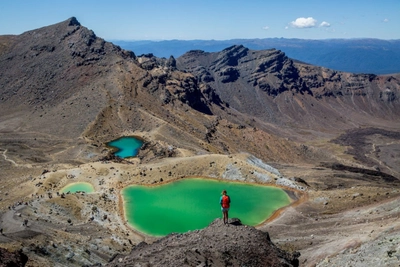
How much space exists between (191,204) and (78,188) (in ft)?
53.9

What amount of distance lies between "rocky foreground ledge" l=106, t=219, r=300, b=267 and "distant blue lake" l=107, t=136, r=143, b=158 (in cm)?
5410

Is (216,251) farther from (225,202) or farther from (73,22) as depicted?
(73,22)

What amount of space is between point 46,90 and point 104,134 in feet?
137

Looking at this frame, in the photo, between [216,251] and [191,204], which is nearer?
[216,251]

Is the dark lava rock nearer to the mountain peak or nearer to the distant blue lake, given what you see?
the distant blue lake

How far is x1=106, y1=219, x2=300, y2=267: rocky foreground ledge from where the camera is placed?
23.2 meters

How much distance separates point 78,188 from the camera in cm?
5075

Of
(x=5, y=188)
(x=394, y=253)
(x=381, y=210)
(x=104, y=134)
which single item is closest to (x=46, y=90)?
(x=104, y=134)

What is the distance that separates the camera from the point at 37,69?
441 ft

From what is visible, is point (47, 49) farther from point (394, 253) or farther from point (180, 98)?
point (394, 253)

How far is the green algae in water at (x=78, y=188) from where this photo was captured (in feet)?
164

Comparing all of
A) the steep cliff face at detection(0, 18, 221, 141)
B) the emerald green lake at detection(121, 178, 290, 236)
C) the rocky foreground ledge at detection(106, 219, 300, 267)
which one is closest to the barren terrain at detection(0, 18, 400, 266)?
the steep cliff face at detection(0, 18, 221, 141)

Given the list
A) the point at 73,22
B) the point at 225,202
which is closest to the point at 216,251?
the point at 225,202

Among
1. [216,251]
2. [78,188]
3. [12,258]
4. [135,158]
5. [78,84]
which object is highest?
[78,84]
